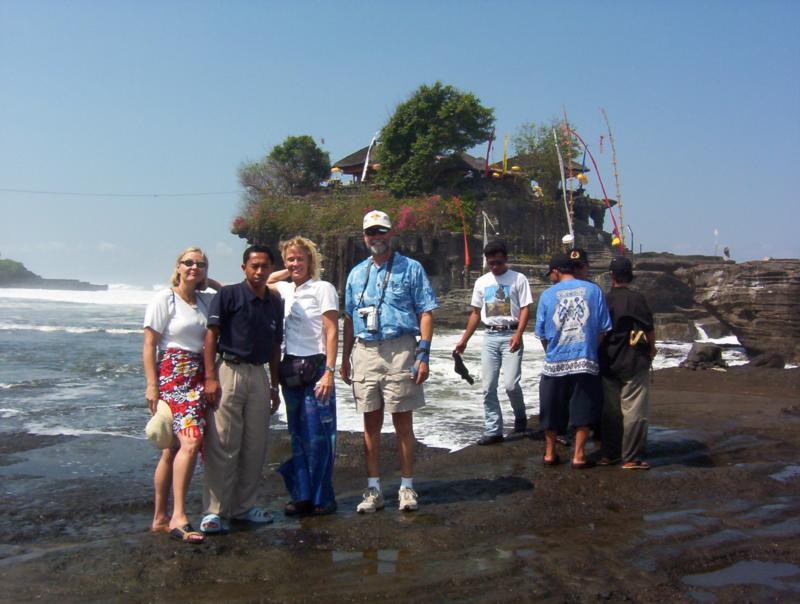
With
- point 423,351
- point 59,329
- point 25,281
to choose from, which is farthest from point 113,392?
point 25,281

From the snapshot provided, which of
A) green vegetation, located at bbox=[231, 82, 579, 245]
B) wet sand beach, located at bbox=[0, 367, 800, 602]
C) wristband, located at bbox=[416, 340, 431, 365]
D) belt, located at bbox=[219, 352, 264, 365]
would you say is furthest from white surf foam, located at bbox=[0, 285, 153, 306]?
wristband, located at bbox=[416, 340, 431, 365]

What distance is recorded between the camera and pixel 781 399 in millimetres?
9188

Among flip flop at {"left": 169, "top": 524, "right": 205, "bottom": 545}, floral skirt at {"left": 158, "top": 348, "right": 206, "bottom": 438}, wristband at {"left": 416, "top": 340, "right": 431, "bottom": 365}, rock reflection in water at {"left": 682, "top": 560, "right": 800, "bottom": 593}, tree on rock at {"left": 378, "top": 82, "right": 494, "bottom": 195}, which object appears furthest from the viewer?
tree on rock at {"left": 378, "top": 82, "right": 494, "bottom": 195}

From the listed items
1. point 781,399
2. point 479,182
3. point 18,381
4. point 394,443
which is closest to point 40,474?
point 394,443

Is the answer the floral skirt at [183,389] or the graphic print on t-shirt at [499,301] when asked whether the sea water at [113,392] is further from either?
the floral skirt at [183,389]

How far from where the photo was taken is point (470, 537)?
401 centimetres

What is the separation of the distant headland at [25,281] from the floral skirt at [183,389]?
101 meters

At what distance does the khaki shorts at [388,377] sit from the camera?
14.8 ft

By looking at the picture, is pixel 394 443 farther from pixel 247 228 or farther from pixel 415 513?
pixel 247 228

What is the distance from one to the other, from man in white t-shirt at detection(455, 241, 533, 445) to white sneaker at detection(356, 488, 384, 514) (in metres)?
2.06

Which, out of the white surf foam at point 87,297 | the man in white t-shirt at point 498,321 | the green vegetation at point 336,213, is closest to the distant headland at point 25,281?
the white surf foam at point 87,297

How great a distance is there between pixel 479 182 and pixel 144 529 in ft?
115

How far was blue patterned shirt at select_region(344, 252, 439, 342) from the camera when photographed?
4.53m

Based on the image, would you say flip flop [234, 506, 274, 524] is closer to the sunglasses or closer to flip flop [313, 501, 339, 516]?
flip flop [313, 501, 339, 516]
